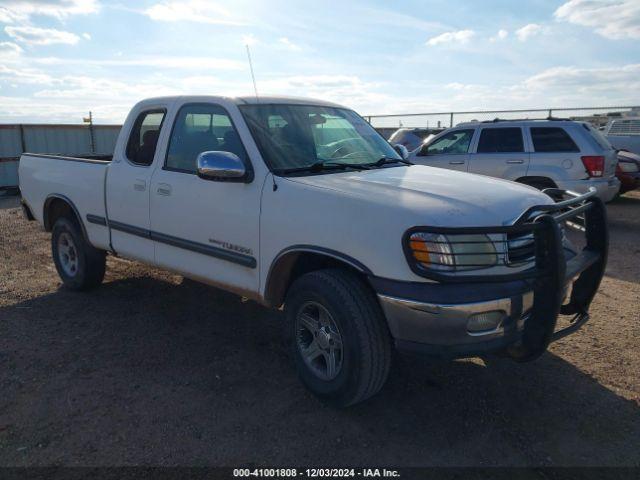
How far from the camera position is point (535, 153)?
9172 mm

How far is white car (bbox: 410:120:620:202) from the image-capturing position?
8797 mm

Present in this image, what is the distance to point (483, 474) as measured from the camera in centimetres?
283

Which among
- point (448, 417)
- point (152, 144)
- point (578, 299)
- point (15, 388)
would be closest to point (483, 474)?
point (448, 417)

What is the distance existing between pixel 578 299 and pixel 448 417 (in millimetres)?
1237

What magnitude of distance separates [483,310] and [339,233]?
912 millimetres

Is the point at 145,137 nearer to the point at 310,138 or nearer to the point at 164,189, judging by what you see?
the point at 164,189

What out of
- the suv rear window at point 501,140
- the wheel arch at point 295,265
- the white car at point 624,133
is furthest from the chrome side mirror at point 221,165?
the white car at point 624,133

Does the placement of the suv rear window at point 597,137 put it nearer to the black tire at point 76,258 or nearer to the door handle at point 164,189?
the door handle at point 164,189

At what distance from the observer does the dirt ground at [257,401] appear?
9.89 ft

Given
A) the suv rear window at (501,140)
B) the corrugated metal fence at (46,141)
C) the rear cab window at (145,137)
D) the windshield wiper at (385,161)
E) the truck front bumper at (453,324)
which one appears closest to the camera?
the truck front bumper at (453,324)

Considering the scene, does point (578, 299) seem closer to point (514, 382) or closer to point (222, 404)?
point (514, 382)

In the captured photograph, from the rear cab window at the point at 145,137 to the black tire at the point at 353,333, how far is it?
2182 mm

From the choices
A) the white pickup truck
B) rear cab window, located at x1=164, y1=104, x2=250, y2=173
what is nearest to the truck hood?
the white pickup truck

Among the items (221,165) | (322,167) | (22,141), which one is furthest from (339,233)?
(22,141)
